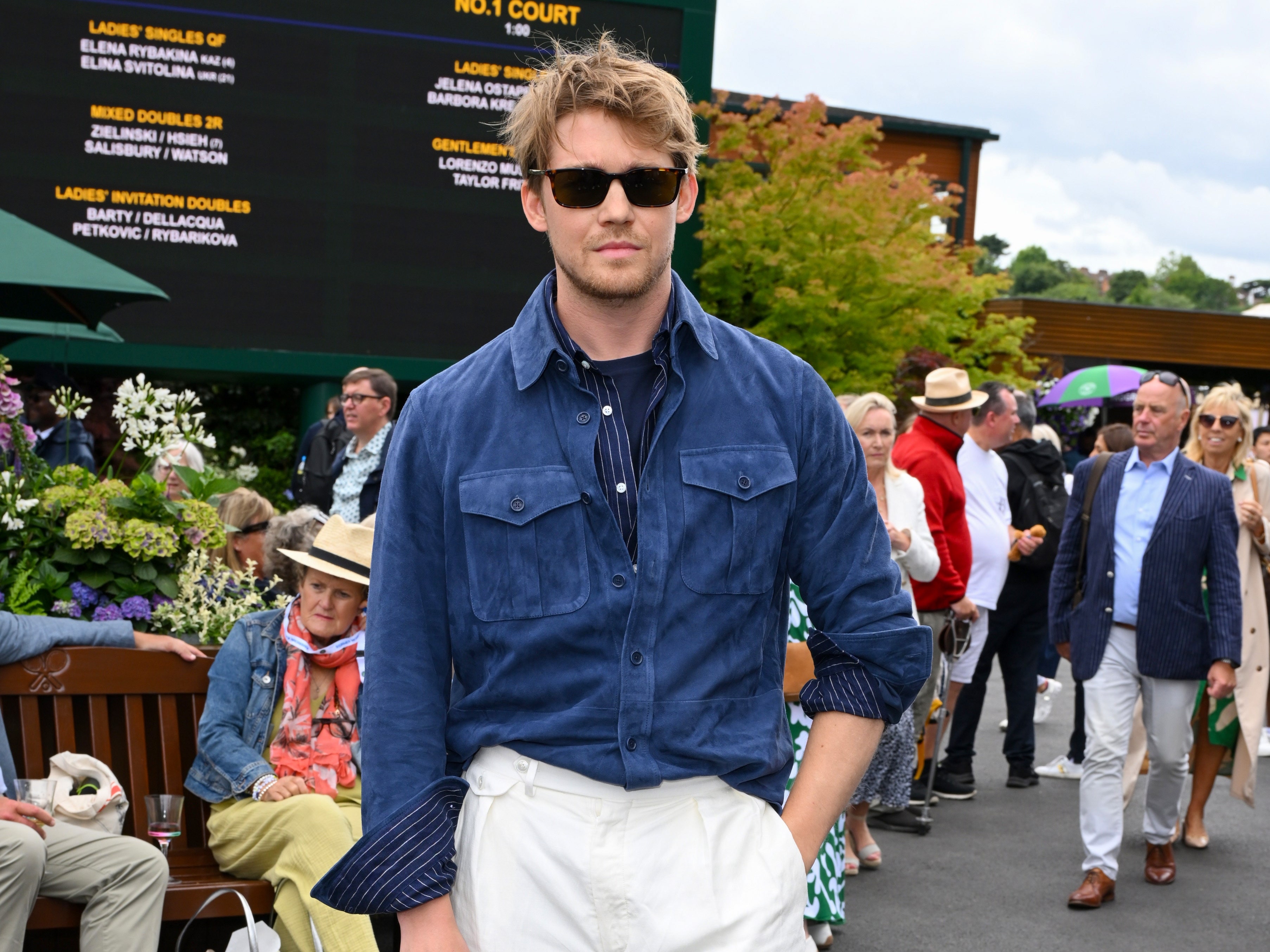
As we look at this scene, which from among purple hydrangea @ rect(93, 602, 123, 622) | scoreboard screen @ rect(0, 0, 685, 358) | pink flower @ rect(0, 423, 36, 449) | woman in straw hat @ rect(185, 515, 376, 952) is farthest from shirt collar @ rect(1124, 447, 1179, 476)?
scoreboard screen @ rect(0, 0, 685, 358)

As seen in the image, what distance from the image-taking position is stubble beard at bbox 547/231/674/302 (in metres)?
1.91

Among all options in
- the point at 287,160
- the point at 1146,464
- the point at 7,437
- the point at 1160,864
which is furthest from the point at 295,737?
the point at 287,160

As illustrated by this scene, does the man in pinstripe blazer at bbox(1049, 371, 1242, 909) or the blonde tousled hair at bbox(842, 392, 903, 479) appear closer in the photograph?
the man in pinstripe blazer at bbox(1049, 371, 1242, 909)

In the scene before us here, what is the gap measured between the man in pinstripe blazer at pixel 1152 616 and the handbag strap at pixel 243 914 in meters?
3.79

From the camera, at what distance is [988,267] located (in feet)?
303

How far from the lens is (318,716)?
466 centimetres

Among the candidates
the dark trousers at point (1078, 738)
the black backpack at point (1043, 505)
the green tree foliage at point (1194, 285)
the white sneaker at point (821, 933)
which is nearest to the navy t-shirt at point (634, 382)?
the white sneaker at point (821, 933)

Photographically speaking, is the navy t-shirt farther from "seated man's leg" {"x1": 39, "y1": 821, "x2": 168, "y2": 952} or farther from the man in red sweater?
the man in red sweater

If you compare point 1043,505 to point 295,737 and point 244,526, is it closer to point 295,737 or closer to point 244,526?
point 244,526

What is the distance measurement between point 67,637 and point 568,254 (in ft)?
10.6

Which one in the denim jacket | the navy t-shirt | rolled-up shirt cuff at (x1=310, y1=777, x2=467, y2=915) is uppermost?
the navy t-shirt

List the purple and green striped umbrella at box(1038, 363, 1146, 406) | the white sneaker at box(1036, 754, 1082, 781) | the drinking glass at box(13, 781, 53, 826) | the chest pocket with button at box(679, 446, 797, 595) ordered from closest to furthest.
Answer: the chest pocket with button at box(679, 446, 797, 595), the drinking glass at box(13, 781, 53, 826), the white sneaker at box(1036, 754, 1082, 781), the purple and green striped umbrella at box(1038, 363, 1146, 406)

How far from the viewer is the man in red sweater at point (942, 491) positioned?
698 cm

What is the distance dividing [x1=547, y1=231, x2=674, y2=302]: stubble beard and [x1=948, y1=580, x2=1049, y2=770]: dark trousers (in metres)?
6.63
